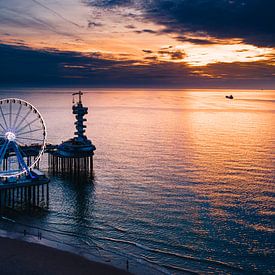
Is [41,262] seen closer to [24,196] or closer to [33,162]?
[24,196]

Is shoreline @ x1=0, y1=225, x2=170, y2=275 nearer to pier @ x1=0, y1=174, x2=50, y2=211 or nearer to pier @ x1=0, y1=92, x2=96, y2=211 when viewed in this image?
pier @ x1=0, y1=174, x2=50, y2=211

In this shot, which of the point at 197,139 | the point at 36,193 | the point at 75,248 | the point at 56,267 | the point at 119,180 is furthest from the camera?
the point at 197,139

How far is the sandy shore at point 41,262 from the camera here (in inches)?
1416

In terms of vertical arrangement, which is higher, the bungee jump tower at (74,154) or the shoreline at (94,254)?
the bungee jump tower at (74,154)

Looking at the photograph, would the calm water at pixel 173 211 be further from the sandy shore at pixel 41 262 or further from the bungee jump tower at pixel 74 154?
the bungee jump tower at pixel 74 154

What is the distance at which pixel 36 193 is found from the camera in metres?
61.9

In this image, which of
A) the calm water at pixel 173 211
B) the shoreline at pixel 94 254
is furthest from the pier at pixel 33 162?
the shoreline at pixel 94 254

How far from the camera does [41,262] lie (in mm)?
37750

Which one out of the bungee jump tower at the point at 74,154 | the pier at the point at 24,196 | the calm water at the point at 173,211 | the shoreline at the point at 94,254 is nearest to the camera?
the shoreline at the point at 94,254

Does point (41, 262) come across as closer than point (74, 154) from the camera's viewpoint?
Yes

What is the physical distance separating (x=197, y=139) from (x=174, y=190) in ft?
194

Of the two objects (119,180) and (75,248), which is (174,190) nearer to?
(119,180)

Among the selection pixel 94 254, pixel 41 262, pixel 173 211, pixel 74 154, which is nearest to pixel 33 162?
pixel 74 154

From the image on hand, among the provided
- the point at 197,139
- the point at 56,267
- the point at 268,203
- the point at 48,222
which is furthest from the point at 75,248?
the point at 197,139
